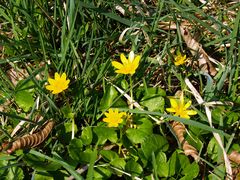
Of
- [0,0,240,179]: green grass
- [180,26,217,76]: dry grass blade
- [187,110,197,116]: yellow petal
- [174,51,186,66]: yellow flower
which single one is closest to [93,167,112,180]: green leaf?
[0,0,240,179]: green grass

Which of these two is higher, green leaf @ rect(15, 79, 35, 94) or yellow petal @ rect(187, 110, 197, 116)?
green leaf @ rect(15, 79, 35, 94)

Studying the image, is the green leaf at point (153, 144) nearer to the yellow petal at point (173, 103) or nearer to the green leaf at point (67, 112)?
the yellow petal at point (173, 103)

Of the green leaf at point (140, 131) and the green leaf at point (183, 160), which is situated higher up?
the green leaf at point (140, 131)

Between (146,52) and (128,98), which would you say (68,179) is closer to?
(128,98)

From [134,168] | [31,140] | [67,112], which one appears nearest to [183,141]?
[134,168]

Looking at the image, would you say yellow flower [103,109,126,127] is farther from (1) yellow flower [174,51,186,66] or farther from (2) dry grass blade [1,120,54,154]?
(1) yellow flower [174,51,186,66]

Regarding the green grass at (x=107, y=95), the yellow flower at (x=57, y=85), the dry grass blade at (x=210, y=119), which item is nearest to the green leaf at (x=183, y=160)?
the green grass at (x=107, y=95)

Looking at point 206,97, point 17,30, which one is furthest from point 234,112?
point 17,30
